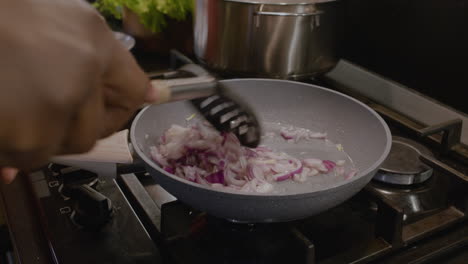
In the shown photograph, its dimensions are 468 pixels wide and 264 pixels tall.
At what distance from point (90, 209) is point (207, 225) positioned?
6.6 inches

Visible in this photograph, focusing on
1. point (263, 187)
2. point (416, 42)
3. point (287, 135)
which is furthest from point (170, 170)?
point (416, 42)

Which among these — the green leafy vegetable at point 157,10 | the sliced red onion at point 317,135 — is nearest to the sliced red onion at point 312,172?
the sliced red onion at point 317,135

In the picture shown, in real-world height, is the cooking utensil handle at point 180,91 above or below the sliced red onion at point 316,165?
above

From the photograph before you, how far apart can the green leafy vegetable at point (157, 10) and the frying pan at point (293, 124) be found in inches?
17.4

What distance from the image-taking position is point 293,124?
0.95 meters

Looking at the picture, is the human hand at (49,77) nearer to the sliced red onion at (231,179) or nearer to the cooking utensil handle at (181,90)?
the cooking utensil handle at (181,90)

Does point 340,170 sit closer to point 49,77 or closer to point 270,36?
point 270,36

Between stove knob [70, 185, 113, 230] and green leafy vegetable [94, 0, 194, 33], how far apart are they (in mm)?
678

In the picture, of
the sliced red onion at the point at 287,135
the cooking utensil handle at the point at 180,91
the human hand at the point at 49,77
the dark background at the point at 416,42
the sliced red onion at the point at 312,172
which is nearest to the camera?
the human hand at the point at 49,77

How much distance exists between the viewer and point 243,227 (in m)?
0.69

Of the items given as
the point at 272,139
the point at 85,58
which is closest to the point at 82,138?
the point at 85,58

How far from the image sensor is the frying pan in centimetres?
59

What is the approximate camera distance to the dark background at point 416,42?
1.02 meters

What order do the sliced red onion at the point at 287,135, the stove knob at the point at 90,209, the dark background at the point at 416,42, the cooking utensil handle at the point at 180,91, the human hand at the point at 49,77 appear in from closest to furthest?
the human hand at the point at 49,77
the cooking utensil handle at the point at 180,91
the stove knob at the point at 90,209
the sliced red onion at the point at 287,135
the dark background at the point at 416,42
